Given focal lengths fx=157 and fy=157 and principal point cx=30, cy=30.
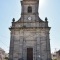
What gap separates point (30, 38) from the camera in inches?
984

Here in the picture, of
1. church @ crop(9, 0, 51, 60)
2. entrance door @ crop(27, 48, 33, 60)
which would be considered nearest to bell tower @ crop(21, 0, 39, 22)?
church @ crop(9, 0, 51, 60)

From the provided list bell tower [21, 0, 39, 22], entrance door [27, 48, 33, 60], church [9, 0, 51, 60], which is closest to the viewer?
church [9, 0, 51, 60]

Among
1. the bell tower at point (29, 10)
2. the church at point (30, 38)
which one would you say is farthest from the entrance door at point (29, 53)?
the bell tower at point (29, 10)

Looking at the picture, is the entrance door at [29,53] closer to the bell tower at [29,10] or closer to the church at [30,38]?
the church at [30,38]

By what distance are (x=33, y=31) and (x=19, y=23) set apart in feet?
8.83

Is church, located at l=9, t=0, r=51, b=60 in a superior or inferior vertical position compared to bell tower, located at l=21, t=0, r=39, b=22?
inferior

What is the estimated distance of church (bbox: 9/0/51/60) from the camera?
2416 cm

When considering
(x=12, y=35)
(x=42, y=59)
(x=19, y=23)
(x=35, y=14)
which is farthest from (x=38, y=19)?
(x=42, y=59)

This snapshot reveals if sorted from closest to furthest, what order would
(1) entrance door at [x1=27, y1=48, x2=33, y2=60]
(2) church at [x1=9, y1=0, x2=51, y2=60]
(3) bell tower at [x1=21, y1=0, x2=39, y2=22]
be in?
1. (2) church at [x1=9, y1=0, x2=51, y2=60]
2. (1) entrance door at [x1=27, y1=48, x2=33, y2=60]
3. (3) bell tower at [x1=21, y1=0, x2=39, y2=22]

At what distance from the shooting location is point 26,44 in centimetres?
2475

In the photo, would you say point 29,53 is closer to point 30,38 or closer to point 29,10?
point 30,38

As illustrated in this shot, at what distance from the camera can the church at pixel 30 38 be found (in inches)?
951

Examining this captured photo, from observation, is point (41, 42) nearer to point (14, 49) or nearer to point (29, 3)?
point (14, 49)

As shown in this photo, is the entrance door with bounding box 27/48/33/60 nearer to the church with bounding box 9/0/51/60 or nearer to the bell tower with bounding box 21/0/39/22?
the church with bounding box 9/0/51/60
